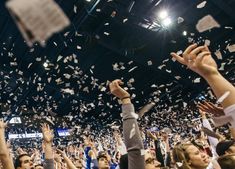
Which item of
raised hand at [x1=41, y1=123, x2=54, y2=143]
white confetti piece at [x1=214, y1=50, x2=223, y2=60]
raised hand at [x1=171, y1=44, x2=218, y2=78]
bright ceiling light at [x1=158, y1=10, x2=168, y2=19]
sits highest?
bright ceiling light at [x1=158, y1=10, x2=168, y2=19]

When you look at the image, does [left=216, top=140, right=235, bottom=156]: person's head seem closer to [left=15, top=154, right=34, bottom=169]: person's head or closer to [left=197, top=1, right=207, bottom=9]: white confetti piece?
[left=15, top=154, right=34, bottom=169]: person's head

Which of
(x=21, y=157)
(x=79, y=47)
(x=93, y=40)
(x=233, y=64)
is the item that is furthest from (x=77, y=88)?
(x=21, y=157)

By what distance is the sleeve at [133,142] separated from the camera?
156 centimetres

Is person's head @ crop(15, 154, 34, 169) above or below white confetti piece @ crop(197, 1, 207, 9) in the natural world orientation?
below

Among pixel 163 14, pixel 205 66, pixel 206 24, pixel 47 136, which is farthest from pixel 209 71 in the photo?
pixel 206 24

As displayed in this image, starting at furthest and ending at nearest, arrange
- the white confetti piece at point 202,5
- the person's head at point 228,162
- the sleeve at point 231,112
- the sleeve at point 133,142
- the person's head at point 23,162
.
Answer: the white confetti piece at point 202,5 < the person's head at point 23,162 < the person's head at point 228,162 < the sleeve at point 133,142 < the sleeve at point 231,112

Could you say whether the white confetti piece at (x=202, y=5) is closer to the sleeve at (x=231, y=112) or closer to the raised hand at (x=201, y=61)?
the raised hand at (x=201, y=61)

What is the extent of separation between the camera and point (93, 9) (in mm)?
8711

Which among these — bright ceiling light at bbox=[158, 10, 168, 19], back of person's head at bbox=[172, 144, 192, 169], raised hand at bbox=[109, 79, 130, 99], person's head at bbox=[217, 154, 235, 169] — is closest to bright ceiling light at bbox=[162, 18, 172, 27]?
bright ceiling light at bbox=[158, 10, 168, 19]

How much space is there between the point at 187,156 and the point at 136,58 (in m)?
8.22

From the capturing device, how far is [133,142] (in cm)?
160

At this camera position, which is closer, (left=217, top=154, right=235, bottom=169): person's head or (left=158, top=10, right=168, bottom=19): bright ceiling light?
(left=217, top=154, right=235, bottom=169): person's head

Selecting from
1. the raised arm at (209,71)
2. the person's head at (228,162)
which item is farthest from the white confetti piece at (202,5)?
the raised arm at (209,71)

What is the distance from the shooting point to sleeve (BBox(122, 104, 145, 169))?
5.12 feet
